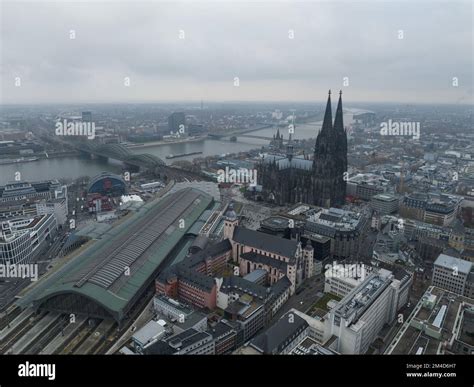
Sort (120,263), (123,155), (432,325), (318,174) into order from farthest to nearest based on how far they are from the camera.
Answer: (123,155)
(318,174)
(120,263)
(432,325)

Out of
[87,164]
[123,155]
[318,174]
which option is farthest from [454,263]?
[87,164]

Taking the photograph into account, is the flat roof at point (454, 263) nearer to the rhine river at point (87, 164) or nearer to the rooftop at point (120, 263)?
the rooftop at point (120, 263)

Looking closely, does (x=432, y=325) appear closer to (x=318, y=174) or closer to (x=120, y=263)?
(x=120, y=263)

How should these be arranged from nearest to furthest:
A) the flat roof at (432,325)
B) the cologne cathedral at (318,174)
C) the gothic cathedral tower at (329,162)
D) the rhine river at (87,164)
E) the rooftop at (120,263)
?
the flat roof at (432,325)
the rooftop at (120,263)
the gothic cathedral tower at (329,162)
the cologne cathedral at (318,174)
the rhine river at (87,164)

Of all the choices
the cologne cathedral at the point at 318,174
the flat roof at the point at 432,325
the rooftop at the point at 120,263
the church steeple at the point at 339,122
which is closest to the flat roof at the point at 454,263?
the flat roof at the point at 432,325

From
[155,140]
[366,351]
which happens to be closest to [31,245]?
[366,351]

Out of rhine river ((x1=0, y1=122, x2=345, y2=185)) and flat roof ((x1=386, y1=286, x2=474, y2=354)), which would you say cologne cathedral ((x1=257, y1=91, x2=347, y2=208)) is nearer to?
flat roof ((x1=386, y1=286, x2=474, y2=354))

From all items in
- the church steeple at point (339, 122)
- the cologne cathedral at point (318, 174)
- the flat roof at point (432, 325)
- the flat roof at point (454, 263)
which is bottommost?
the flat roof at point (432, 325)
